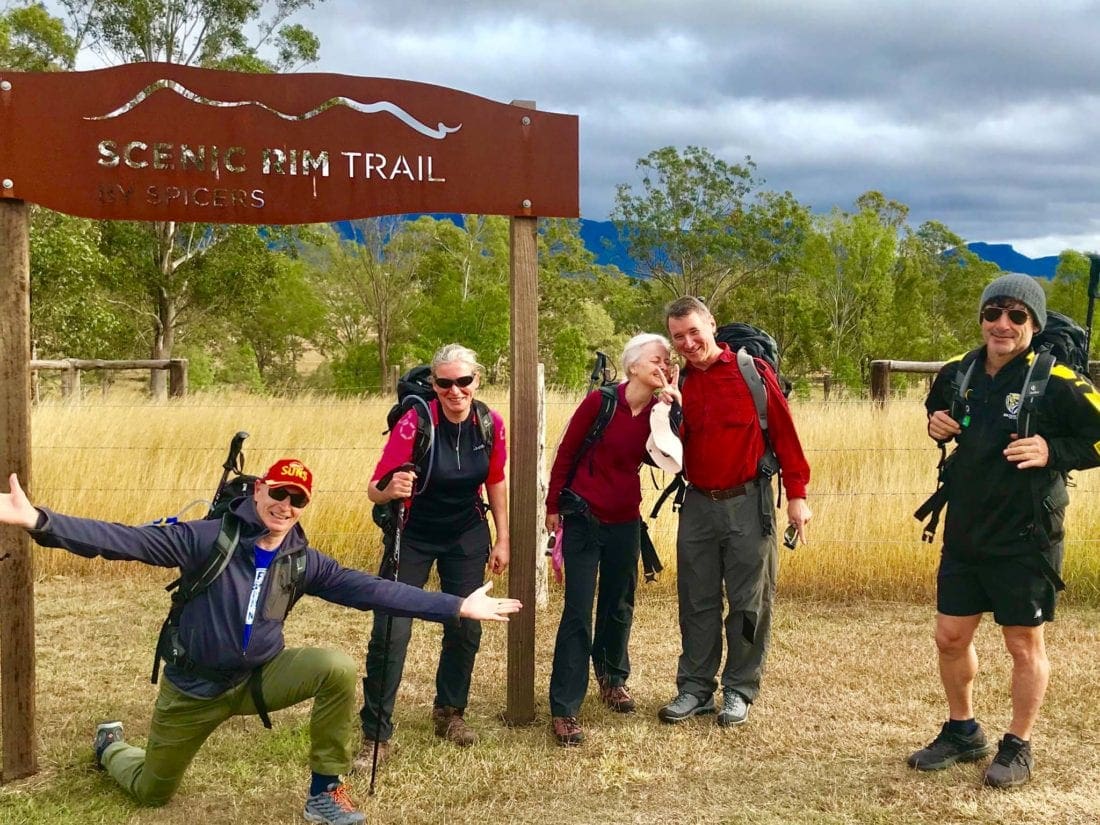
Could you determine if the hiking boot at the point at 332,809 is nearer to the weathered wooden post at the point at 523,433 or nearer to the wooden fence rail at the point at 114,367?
the weathered wooden post at the point at 523,433

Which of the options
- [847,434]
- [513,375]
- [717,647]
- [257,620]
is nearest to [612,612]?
[717,647]

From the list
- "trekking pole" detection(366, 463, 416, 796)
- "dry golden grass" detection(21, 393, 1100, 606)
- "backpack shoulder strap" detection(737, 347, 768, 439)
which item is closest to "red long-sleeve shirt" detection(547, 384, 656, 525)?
"backpack shoulder strap" detection(737, 347, 768, 439)

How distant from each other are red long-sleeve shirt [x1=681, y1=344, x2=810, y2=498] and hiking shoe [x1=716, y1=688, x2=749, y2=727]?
94cm

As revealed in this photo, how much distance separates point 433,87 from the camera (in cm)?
398

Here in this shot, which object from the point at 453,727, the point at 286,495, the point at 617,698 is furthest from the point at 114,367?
the point at 286,495

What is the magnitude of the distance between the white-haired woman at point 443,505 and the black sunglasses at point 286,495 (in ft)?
1.76

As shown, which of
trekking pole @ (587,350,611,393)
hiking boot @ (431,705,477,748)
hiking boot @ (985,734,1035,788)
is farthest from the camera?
trekking pole @ (587,350,611,393)

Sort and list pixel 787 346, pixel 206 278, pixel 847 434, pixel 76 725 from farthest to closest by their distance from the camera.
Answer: pixel 787 346, pixel 206 278, pixel 847 434, pixel 76 725

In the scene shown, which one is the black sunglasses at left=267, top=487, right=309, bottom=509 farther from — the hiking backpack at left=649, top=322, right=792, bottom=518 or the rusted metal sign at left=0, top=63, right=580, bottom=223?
the hiking backpack at left=649, top=322, right=792, bottom=518

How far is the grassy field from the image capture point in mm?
3574

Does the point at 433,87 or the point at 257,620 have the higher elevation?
the point at 433,87

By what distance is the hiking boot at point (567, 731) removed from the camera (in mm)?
4090

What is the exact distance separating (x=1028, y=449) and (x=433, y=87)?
8.69 feet

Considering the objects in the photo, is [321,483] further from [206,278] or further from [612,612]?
[206,278]
